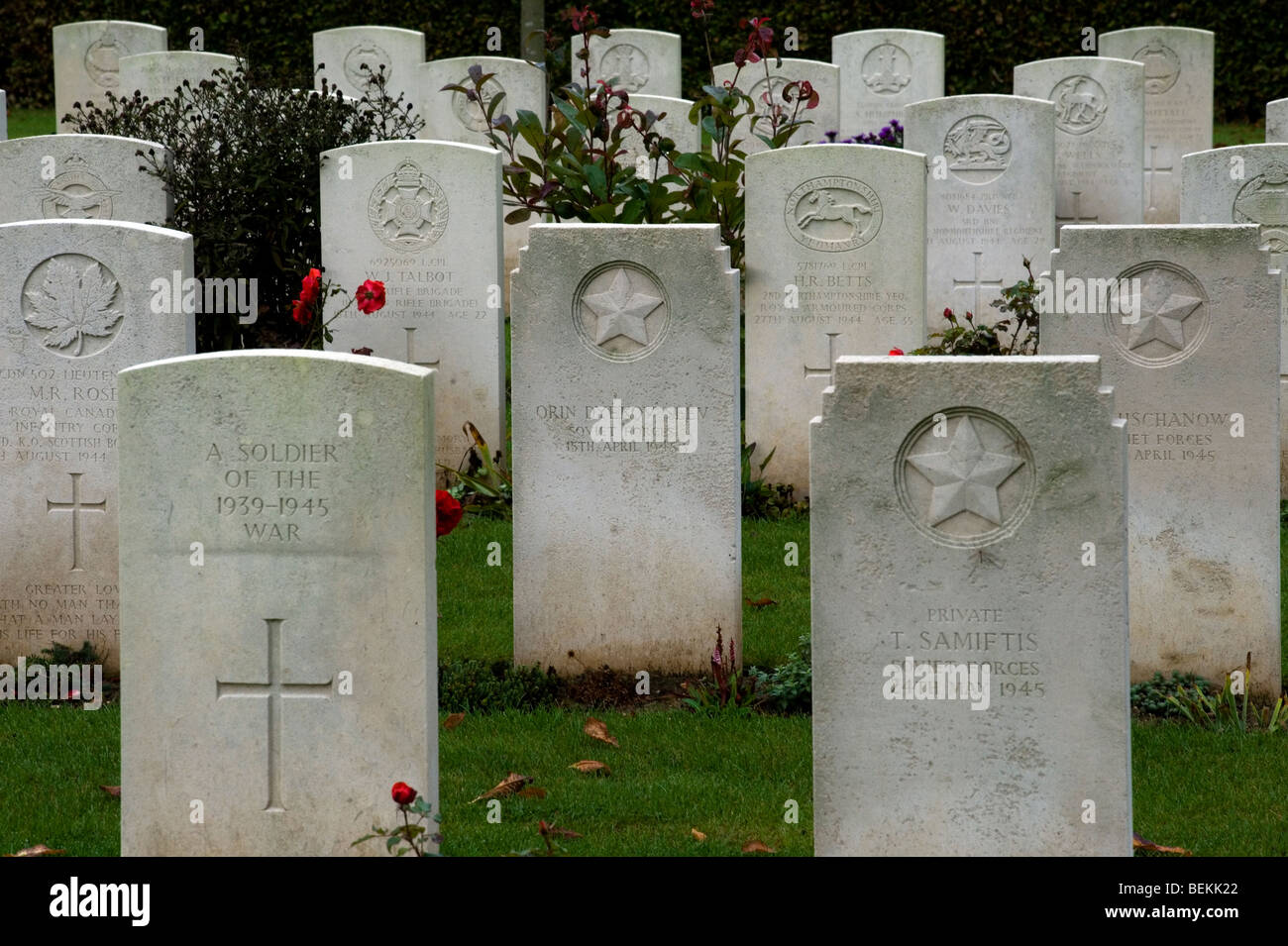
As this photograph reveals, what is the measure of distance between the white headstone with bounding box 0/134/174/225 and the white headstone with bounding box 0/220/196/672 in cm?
211

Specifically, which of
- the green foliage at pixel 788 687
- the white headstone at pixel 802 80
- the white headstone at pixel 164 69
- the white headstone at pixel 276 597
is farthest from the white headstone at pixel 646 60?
the white headstone at pixel 276 597

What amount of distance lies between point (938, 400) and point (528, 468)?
7.64 feet

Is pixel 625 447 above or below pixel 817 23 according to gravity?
below

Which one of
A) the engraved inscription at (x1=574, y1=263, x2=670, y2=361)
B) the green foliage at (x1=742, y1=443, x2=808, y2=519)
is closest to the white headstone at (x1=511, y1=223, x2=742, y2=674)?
the engraved inscription at (x1=574, y1=263, x2=670, y2=361)

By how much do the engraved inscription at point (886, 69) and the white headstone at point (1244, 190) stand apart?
7685mm

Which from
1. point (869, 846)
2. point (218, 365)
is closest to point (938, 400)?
point (869, 846)

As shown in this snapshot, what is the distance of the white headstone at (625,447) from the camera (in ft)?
19.9

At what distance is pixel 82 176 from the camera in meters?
8.13

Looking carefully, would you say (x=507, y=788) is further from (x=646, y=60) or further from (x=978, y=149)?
(x=646, y=60)

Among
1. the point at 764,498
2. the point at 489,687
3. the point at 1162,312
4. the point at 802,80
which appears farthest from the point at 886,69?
the point at 489,687

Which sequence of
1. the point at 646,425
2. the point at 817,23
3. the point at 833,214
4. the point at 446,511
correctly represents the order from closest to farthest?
1. the point at 446,511
2. the point at 646,425
3. the point at 833,214
4. the point at 817,23

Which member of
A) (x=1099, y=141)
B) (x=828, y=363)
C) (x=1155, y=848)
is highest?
(x=1099, y=141)

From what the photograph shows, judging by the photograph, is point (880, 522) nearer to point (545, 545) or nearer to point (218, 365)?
point (218, 365)

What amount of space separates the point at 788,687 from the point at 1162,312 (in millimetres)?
Result: 1752
